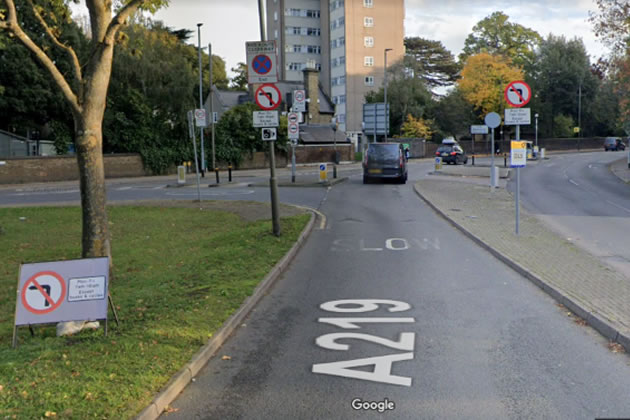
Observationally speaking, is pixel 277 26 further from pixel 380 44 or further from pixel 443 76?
pixel 443 76

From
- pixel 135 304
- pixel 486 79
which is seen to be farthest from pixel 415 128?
pixel 135 304

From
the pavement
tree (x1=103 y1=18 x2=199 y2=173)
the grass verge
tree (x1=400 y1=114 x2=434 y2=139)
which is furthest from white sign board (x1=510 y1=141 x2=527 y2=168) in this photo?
tree (x1=400 y1=114 x2=434 y2=139)

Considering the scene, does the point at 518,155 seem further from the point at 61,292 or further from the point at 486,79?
the point at 486,79

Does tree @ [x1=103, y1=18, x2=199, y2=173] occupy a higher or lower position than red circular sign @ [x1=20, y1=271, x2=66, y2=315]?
higher

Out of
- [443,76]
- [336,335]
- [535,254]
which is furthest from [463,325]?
[443,76]

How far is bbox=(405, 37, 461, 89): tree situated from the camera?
8756 centimetres

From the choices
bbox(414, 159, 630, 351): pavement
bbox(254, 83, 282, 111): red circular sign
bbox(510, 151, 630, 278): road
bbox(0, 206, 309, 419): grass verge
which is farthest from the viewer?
bbox(254, 83, 282, 111): red circular sign

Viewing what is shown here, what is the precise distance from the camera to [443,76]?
88312 mm

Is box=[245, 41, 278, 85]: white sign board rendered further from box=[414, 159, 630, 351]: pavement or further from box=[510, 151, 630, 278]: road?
box=[510, 151, 630, 278]: road

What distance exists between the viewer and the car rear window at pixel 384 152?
96.0 ft

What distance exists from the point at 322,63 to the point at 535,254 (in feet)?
244

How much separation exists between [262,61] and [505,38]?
74500 mm

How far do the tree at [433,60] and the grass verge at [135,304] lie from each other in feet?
248

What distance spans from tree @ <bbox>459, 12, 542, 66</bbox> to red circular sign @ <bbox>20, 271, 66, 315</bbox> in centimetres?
7974
